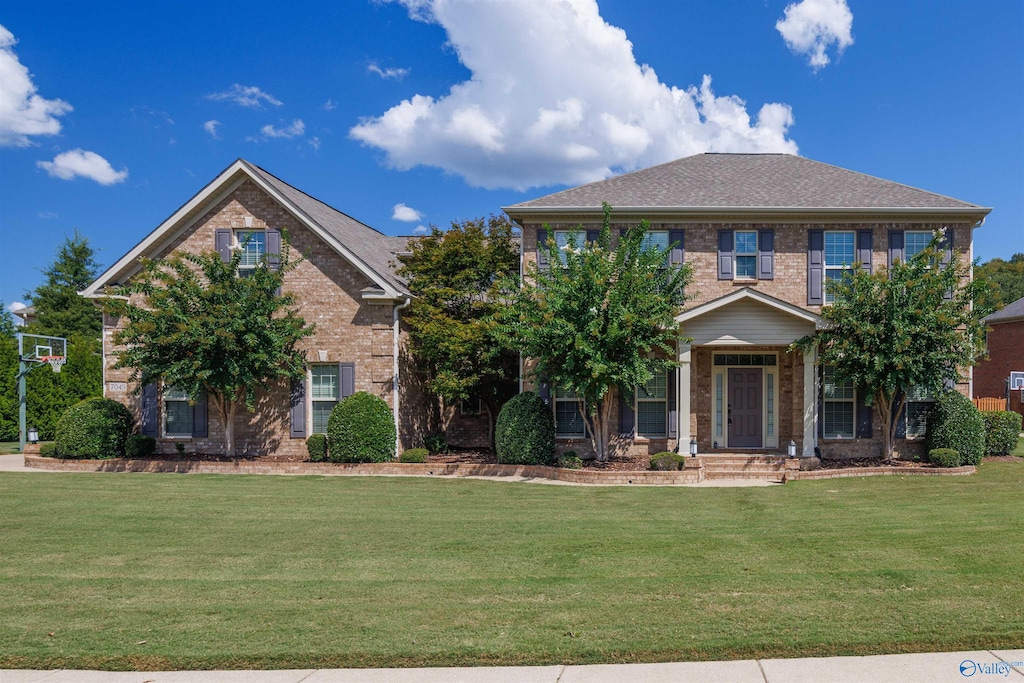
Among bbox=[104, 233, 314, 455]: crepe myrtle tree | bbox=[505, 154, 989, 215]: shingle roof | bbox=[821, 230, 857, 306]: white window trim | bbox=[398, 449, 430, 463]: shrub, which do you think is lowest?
bbox=[398, 449, 430, 463]: shrub

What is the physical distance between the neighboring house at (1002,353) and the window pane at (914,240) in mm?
16991

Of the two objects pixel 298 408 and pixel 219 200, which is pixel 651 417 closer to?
pixel 298 408

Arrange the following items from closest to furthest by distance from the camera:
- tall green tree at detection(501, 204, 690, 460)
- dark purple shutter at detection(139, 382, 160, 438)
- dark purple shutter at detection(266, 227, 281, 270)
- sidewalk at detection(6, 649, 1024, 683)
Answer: sidewalk at detection(6, 649, 1024, 683), tall green tree at detection(501, 204, 690, 460), dark purple shutter at detection(266, 227, 281, 270), dark purple shutter at detection(139, 382, 160, 438)

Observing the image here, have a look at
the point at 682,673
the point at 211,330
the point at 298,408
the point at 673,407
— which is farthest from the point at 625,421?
the point at 682,673

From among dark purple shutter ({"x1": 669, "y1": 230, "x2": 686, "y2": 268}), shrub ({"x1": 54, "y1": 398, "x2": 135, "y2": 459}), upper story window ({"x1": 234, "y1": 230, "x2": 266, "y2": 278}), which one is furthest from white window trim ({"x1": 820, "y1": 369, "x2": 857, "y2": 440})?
shrub ({"x1": 54, "y1": 398, "x2": 135, "y2": 459})

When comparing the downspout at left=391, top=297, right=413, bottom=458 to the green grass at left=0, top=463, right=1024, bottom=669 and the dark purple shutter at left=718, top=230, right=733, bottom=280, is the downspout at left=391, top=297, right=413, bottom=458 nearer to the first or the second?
the green grass at left=0, top=463, right=1024, bottom=669

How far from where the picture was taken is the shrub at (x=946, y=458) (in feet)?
48.2

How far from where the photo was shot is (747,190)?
17.2 meters

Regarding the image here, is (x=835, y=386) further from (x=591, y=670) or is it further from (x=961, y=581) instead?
(x=591, y=670)

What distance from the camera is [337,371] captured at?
54.9 ft

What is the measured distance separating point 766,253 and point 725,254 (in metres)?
1.09

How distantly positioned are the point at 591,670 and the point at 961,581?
4341mm

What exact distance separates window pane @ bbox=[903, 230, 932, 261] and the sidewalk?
14239mm

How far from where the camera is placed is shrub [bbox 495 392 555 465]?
14.9m
